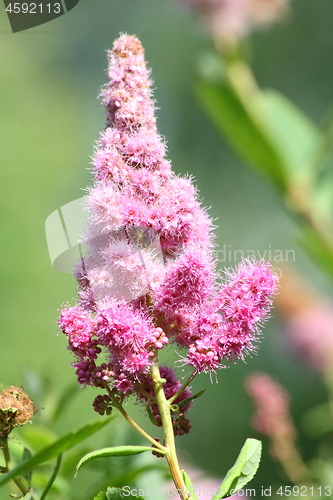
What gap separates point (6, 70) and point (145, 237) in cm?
1615

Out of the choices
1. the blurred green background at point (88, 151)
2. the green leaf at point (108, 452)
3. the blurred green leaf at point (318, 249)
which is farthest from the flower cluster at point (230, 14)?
the blurred green background at point (88, 151)

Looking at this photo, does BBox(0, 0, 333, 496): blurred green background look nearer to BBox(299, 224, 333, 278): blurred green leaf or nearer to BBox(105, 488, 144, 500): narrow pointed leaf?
BBox(105, 488, 144, 500): narrow pointed leaf

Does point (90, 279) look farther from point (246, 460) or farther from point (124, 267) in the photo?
point (246, 460)

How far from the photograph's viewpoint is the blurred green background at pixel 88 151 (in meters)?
11.6

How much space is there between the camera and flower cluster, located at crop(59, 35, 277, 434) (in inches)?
56.2

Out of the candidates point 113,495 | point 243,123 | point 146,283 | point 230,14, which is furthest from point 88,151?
point 243,123

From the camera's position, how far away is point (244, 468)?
1413mm

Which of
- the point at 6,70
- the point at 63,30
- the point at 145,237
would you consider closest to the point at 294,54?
the point at 63,30

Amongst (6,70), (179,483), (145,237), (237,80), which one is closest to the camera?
(237,80)

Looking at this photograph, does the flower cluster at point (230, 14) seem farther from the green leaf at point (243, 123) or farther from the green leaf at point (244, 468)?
the green leaf at point (244, 468)

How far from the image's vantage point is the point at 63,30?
17828 millimetres

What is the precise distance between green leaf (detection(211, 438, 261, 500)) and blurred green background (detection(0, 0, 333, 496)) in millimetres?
8645

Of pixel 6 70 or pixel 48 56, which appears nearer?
pixel 6 70

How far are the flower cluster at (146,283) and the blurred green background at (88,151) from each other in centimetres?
862
